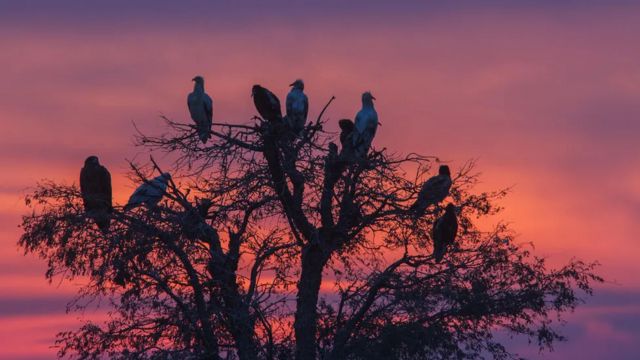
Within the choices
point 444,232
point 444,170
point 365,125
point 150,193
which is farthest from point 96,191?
point 444,170

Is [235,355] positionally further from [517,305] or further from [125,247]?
[517,305]

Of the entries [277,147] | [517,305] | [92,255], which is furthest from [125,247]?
[517,305]

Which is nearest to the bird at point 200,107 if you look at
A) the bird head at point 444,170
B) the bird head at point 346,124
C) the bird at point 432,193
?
the bird head at point 346,124

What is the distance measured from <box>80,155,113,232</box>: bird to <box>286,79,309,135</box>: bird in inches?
153

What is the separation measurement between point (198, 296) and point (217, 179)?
2.23 m

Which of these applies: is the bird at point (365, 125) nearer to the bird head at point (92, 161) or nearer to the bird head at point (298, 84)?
the bird head at point (298, 84)

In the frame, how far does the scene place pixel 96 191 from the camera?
19.9 m

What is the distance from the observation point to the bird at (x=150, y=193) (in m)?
18.9

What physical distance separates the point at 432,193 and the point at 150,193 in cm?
552

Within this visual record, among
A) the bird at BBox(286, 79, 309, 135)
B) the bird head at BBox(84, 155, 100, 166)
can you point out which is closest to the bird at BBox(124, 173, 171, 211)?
the bird head at BBox(84, 155, 100, 166)

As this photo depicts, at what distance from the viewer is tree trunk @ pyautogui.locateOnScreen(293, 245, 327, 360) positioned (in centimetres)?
1872

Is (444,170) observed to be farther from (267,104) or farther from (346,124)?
(267,104)

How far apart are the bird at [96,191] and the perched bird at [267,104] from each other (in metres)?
3.36

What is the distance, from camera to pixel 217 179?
19.0 m
